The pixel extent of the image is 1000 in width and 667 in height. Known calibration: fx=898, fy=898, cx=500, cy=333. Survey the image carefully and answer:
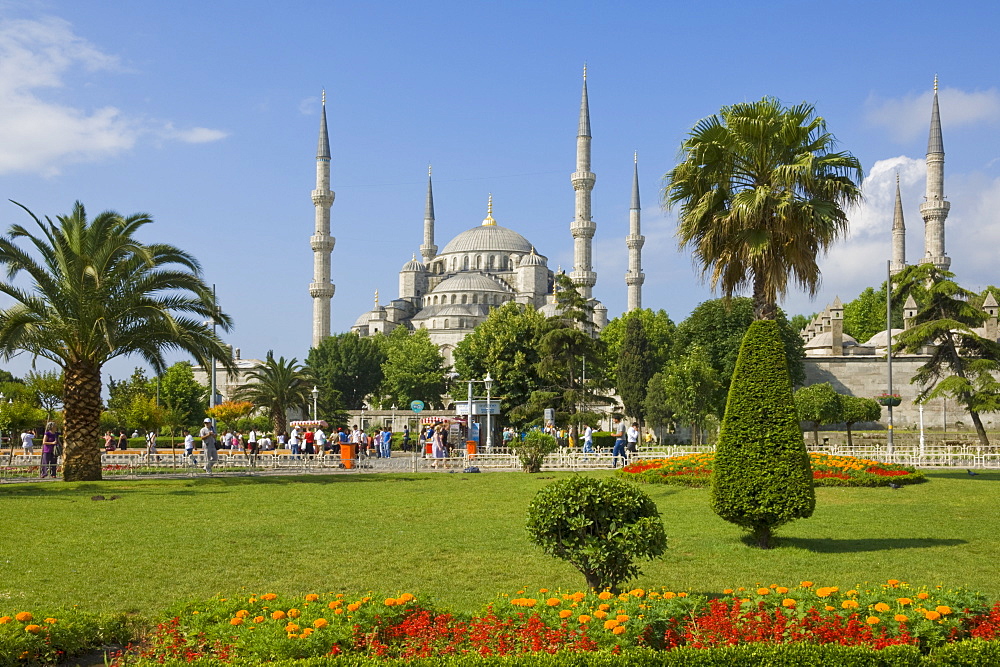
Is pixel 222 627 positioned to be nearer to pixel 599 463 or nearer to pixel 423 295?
pixel 599 463

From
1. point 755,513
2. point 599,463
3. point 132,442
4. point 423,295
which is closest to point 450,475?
point 599,463

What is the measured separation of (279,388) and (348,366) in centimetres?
2779

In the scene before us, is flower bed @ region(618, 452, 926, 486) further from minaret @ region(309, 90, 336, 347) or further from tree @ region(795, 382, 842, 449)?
minaret @ region(309, 90, 336, 347)

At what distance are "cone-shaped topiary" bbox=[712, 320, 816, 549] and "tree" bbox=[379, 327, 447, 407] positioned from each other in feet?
173

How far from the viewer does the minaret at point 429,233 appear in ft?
318

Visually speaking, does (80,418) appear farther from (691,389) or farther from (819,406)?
(819,406)

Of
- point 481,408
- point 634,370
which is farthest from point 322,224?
point 481,408

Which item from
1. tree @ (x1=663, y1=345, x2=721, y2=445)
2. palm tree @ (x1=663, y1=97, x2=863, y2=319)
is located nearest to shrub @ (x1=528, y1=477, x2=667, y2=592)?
palm tree @ (x1=663, y1=97, x2=863, y2=319)

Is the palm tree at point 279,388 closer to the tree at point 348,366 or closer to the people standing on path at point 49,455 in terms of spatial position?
the people standing on path at point 49,455

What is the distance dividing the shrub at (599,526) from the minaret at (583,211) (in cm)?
5817

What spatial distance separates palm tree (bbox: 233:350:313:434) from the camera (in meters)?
34.3

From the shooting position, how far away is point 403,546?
873cm

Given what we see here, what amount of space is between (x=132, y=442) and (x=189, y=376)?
15433 millimetres

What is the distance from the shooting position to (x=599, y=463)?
20.2 metres
